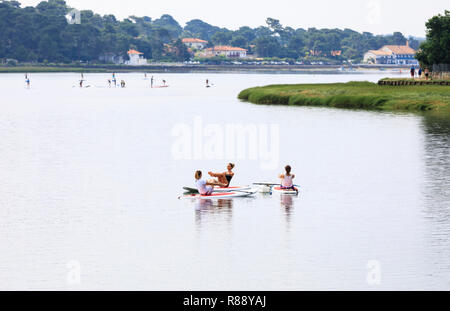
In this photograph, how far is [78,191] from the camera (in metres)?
44.8


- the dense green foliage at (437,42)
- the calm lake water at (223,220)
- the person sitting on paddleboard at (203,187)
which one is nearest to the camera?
the calm lake water at (223,220)

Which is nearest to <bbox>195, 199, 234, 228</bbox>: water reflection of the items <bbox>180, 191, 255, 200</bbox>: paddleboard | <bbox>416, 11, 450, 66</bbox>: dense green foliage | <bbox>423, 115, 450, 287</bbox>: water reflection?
<bbox>180, 191, 255, 200</bbox>: paddleboard

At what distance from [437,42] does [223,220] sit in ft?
317

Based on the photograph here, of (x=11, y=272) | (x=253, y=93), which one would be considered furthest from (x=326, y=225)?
(x=253, y=93)

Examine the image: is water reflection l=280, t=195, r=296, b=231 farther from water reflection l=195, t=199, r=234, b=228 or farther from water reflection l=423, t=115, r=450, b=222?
water reflection l=423, t=115, r=450, b=222

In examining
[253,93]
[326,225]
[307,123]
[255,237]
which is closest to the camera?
[255,237]

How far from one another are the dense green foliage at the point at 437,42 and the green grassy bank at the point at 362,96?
1016 centimetres

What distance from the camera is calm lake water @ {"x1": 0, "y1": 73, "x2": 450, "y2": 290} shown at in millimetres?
27516

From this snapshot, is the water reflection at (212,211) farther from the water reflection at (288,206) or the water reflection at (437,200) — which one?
the water reflection at (437,200)

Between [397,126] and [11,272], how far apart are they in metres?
61.5

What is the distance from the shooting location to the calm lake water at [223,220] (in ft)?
90.3

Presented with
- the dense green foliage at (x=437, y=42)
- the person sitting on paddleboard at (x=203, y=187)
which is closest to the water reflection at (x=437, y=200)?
the person sitting on paddleboard at (x=203, y=187)

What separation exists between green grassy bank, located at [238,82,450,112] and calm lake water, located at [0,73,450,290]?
106 ft
